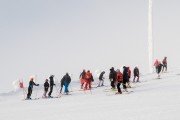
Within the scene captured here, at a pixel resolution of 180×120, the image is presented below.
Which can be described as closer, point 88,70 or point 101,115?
point 101,115

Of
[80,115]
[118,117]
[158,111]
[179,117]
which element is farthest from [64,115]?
[179,117]

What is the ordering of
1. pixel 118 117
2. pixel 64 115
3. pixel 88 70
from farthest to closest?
pixel 88 70 < pixel 64 115 < pixel 118 117

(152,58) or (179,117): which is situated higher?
(152,58)

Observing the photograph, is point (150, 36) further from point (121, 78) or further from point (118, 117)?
point (118, 117)

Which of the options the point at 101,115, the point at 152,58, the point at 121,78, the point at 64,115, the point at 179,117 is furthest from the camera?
the point at 152,58

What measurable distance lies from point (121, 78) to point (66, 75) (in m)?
8.45

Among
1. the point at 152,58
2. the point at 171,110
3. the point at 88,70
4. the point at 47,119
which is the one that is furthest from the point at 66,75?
the point at 171,110

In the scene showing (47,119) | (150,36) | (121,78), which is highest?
(150,36)

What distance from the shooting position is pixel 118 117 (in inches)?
542

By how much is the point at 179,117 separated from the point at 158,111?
2.09 meters

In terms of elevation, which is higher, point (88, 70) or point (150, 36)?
point (150, 36)

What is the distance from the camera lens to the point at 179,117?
12.0m

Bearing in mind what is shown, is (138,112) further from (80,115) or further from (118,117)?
(80,115)

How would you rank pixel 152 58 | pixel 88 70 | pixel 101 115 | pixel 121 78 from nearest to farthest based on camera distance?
pixel 101 115, pixel 121 78, pixel 88 70, pixel 152 58
